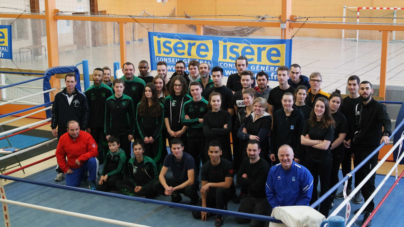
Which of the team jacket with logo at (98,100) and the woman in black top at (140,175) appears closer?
the woman in black top at (140,175)

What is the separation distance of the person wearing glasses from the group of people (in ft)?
0.06

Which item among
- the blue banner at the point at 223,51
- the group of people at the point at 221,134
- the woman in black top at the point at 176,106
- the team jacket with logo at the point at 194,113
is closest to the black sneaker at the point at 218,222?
the group of people at the point at 221,134

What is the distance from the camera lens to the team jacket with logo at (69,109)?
697 centimetres

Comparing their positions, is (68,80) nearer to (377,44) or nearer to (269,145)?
(269,145)

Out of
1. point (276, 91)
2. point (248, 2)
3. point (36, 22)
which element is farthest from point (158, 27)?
point (248, 2)

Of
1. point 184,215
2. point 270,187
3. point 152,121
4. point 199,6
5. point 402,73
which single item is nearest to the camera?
point 270,187

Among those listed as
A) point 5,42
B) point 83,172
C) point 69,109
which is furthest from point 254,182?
point 5,42

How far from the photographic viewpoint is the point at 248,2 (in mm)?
18078

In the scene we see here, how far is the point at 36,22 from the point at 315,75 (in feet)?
31.4

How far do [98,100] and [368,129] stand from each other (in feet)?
13.5

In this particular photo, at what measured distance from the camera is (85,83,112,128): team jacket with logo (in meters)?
7.17

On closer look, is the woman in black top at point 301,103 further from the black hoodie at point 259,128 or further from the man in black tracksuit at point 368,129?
the man in black tracksuit at point 368,129

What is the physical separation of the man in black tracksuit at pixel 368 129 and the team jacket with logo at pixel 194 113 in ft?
7.01

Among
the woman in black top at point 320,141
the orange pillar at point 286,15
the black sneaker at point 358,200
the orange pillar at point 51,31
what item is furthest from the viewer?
the orange pillar at point 51,31
